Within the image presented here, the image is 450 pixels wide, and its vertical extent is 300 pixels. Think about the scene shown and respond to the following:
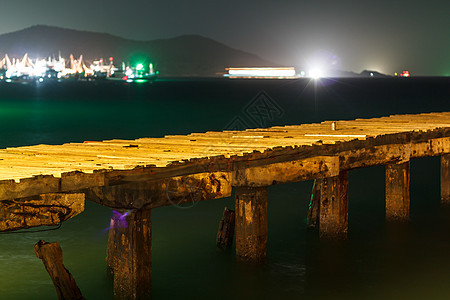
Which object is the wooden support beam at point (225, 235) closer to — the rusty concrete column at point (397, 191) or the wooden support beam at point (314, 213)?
the wooden support beam at point (314, 213)

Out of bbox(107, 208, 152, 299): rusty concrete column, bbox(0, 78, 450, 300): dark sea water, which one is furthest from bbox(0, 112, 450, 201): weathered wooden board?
bbox(0, 78, 450, 300): dark sea water

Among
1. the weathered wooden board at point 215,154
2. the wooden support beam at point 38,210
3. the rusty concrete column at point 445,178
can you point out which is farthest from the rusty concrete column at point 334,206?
the wooden support beam at point 38,210

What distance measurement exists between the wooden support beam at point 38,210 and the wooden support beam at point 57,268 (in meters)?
0.67

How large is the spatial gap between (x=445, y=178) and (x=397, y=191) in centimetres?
231

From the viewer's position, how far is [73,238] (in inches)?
504

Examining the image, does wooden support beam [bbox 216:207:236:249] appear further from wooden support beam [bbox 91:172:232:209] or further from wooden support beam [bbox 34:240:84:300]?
wooden support beam [bbox 34:240:84:300]

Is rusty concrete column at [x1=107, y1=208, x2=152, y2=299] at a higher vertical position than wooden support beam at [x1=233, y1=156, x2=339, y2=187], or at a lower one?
lower

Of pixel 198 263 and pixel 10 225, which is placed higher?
pixel 10 225

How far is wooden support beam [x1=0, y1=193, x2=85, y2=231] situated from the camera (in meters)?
7.41

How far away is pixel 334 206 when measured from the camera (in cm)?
1162

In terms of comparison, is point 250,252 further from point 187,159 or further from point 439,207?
point 439,207

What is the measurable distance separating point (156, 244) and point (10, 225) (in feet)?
16.1

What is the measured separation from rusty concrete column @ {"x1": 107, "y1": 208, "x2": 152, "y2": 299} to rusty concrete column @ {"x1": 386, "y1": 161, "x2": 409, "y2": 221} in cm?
554

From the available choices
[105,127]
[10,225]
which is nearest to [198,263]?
[10,225]
